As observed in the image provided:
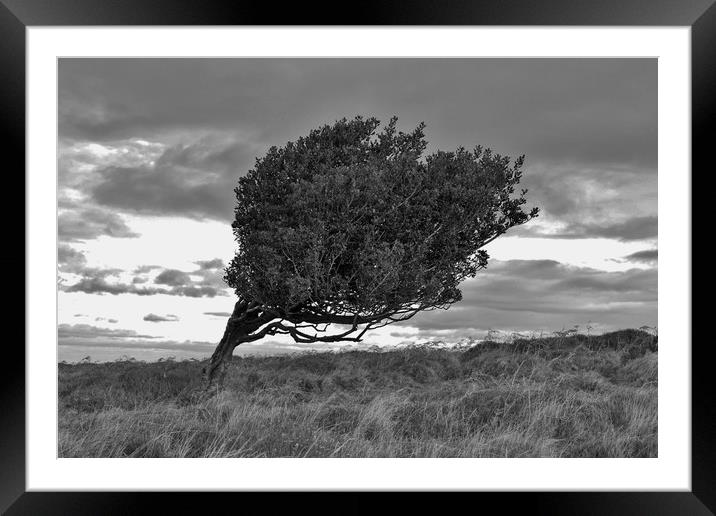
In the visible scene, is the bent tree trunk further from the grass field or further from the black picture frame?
the black picture frame

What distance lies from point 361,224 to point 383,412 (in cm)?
296

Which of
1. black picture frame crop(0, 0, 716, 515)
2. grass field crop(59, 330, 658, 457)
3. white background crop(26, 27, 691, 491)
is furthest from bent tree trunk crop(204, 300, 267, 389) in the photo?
black picture frame crop(0, 0, 716, 515)

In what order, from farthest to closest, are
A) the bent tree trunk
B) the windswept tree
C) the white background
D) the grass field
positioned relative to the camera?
1. the bent tree trunk
2. the windswept tree
3. the grass field
4. the white background

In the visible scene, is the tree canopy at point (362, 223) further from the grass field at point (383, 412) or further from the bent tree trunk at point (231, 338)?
the grass field at point (383, 412)

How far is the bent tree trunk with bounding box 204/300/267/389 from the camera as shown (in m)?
12.0

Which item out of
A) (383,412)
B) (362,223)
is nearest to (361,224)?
(362,223)

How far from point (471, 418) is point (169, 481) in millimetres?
4896

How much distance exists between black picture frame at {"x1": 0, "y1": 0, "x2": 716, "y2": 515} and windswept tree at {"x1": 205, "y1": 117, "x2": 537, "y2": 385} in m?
4.09

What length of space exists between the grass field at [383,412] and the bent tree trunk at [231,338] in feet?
1.33

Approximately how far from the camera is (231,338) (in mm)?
12312

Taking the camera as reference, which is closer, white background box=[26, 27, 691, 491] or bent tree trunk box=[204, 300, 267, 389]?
white background box=[26, 27, 691, 491]

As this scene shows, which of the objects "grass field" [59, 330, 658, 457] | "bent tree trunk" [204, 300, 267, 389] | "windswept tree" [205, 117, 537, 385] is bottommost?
"grass field" [59, 330, 658, 457]
